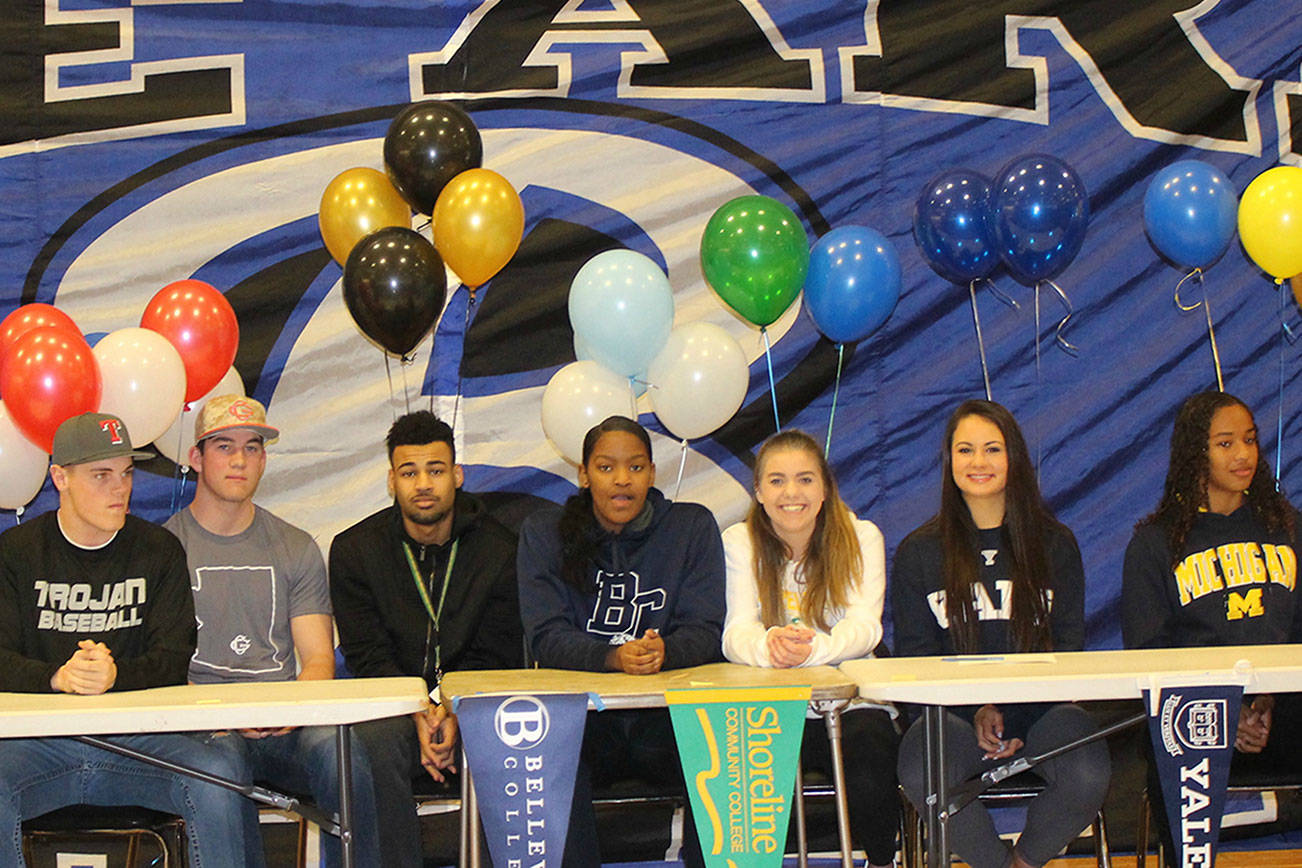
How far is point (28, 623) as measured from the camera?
10.4 feet

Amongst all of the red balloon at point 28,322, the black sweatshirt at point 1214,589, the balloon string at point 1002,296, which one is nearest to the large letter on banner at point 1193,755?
the black sweatshirt at point 1214,589

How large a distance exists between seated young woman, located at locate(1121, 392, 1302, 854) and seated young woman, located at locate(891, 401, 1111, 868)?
0.82 ft

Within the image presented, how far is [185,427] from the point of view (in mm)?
3863

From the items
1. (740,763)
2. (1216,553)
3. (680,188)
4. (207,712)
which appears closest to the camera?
(207,712)

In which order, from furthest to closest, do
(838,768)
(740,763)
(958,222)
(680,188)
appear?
(680,188), (958,222), (838,768), (740,763)

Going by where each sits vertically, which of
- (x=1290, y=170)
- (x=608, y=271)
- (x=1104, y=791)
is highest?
(x=1290, y=170)

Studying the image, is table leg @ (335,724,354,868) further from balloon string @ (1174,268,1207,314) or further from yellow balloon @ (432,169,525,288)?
balloon string @ (1174,268,1207,314)

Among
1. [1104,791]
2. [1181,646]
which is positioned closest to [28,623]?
[1104,791]

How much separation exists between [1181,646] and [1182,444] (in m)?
0.55

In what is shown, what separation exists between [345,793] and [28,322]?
5.47 feet

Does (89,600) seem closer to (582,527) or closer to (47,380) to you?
(47,380)

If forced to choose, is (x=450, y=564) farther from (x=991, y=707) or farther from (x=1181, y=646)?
(x=1181, y=646)

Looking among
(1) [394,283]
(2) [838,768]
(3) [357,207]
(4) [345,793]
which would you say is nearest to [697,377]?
(1) [394,283]

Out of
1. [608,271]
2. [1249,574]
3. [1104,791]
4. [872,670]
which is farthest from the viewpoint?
[608,271]
